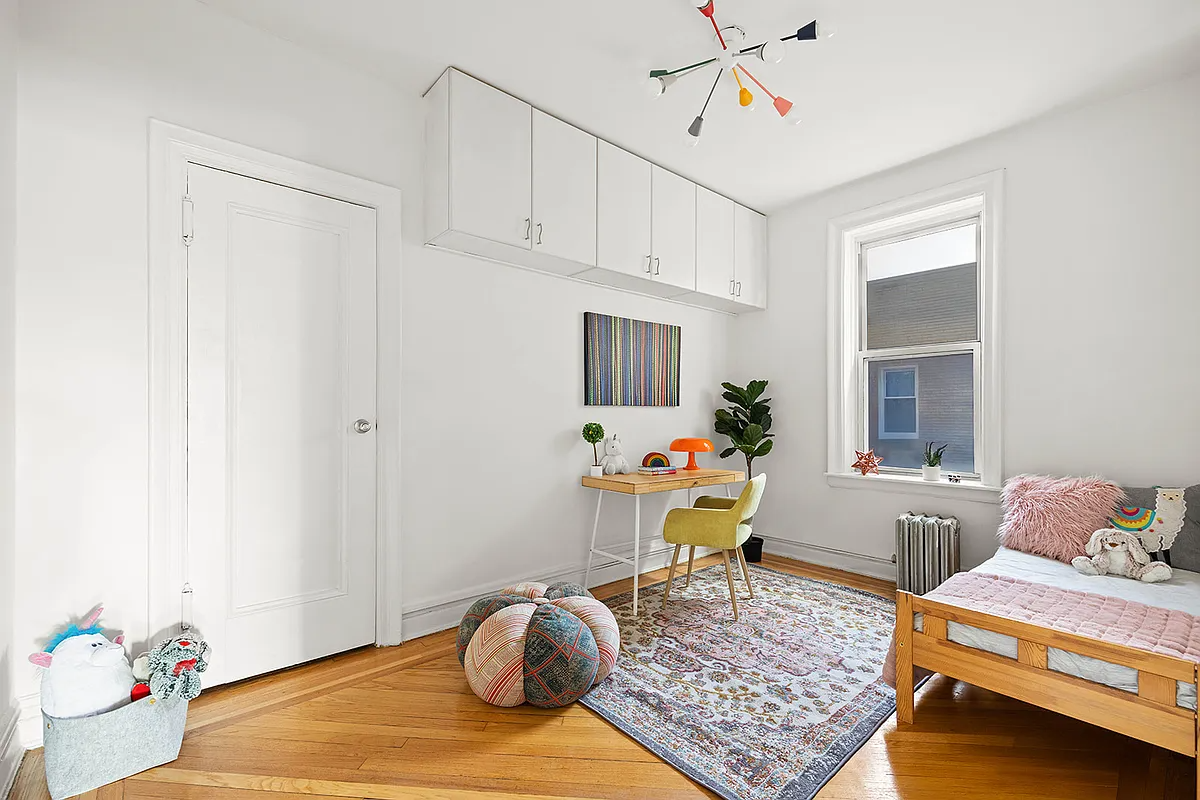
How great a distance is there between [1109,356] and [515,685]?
10.3 ft

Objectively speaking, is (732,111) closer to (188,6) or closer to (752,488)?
(752,488)

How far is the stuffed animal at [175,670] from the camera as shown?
1.74 m

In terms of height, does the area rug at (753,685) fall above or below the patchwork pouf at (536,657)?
below

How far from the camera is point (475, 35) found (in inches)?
92.0

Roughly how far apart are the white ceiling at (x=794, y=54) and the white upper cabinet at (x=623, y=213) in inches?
6.4

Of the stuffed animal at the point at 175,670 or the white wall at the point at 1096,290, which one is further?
the white wall at the point at 1096,290

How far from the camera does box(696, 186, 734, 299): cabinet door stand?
377cm

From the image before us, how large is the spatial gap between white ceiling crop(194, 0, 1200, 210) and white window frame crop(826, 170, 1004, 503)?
38 cm

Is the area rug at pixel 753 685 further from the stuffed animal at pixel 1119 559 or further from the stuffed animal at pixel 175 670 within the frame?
the stuffed animal at pixel 175 670

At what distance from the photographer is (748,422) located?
13.5ft

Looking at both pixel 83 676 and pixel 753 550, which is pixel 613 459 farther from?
pixel 83 676

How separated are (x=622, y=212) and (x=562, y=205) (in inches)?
17.2

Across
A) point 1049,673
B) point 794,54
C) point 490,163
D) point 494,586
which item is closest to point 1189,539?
point 1049,673

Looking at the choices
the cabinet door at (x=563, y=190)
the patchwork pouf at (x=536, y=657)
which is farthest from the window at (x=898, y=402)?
the patchwork pouf at (x=536, y=657)
